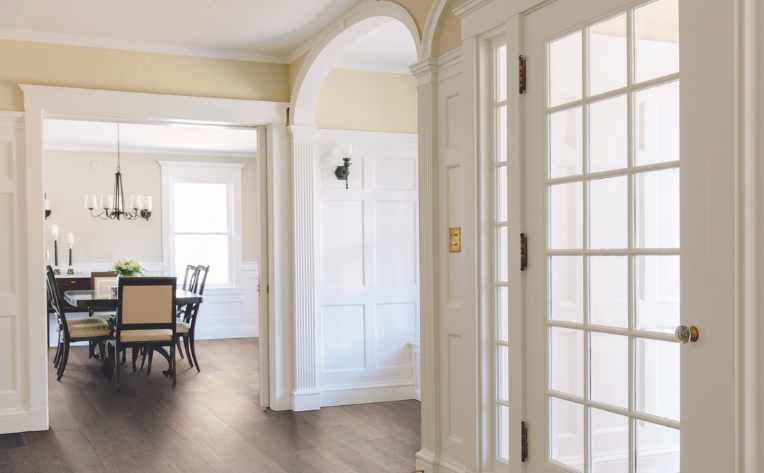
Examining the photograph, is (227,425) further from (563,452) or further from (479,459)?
(563,452)

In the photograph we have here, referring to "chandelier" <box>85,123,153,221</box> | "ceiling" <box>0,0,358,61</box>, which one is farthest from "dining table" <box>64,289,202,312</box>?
"ceiling" <box>0,0,358,61</box>

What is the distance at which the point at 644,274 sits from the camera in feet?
7.75

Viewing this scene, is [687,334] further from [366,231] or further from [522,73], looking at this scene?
[366,231]

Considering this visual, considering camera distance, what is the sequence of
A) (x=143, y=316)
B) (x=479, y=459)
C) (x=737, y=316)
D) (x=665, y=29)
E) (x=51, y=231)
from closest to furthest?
(x=737, y=316) < (x=665, y=29) < (x=479, y=459) < (x=143, y=316) < (x=51, y=231)

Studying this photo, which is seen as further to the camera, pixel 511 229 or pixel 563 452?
pixel 511 229

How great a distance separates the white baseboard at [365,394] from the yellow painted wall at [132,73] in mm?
2282

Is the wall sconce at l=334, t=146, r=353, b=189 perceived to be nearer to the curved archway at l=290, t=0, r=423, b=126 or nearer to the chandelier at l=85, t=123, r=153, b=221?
the curved archway at l=290, t=0, r=423, b=126

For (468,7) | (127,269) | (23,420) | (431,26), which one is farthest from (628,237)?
(127,269)

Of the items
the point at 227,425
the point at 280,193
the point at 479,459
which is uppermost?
the point at 280,193

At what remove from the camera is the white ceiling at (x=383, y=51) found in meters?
4.99

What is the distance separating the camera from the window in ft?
10.2

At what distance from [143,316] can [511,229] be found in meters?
4.51

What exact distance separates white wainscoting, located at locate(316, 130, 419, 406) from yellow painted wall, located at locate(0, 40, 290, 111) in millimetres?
630

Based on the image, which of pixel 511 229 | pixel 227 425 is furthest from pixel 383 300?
pixel 511 229
